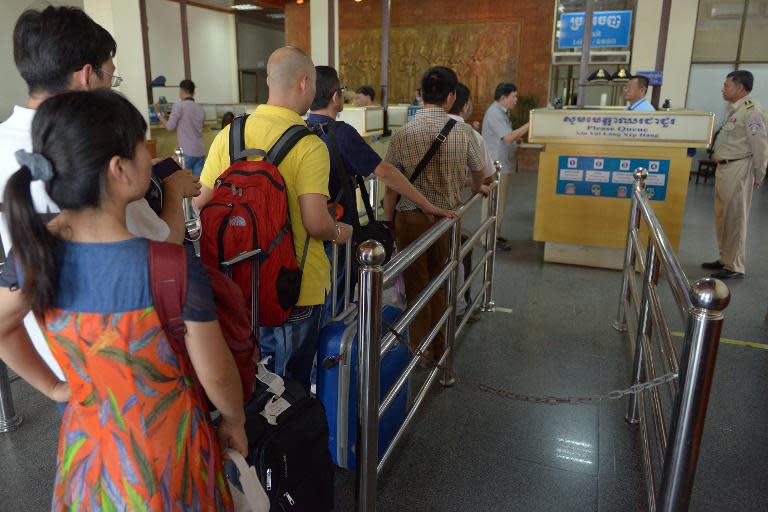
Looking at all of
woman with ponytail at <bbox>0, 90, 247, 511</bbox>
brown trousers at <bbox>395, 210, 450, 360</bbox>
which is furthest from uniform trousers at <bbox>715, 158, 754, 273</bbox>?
woman with ponytail at <bbox>0, 90, 247, 511</bbox>

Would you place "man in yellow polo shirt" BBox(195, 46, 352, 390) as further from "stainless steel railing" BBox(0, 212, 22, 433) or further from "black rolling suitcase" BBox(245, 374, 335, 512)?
"stainless steel railing" BBox(0, 212, 22, 433)

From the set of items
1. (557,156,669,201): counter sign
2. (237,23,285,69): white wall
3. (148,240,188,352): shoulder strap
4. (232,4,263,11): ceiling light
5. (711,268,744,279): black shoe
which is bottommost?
(711,268,744,279): black shoe

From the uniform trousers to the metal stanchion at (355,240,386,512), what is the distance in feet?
12.1

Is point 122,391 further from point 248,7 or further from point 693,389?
point 248,7

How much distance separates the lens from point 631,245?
123 inches

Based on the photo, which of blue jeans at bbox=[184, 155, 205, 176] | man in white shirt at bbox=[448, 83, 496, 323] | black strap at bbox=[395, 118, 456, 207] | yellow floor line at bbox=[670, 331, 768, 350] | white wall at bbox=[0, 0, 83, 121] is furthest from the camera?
white wall at bbox=[0, 0, 83, 121]

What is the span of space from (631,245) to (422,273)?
1.26m

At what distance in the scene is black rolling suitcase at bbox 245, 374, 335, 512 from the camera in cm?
128

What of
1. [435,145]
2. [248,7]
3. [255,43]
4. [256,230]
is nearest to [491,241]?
[435,145]

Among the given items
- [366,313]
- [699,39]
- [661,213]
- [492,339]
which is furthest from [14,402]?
[699,39]

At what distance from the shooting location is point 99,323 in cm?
91

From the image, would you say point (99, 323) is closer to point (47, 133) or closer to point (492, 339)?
point (47, 133)

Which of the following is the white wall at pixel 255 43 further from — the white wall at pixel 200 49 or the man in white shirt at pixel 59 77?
the man in white shirt at pixel 59 77

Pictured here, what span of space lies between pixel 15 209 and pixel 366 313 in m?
0.78
